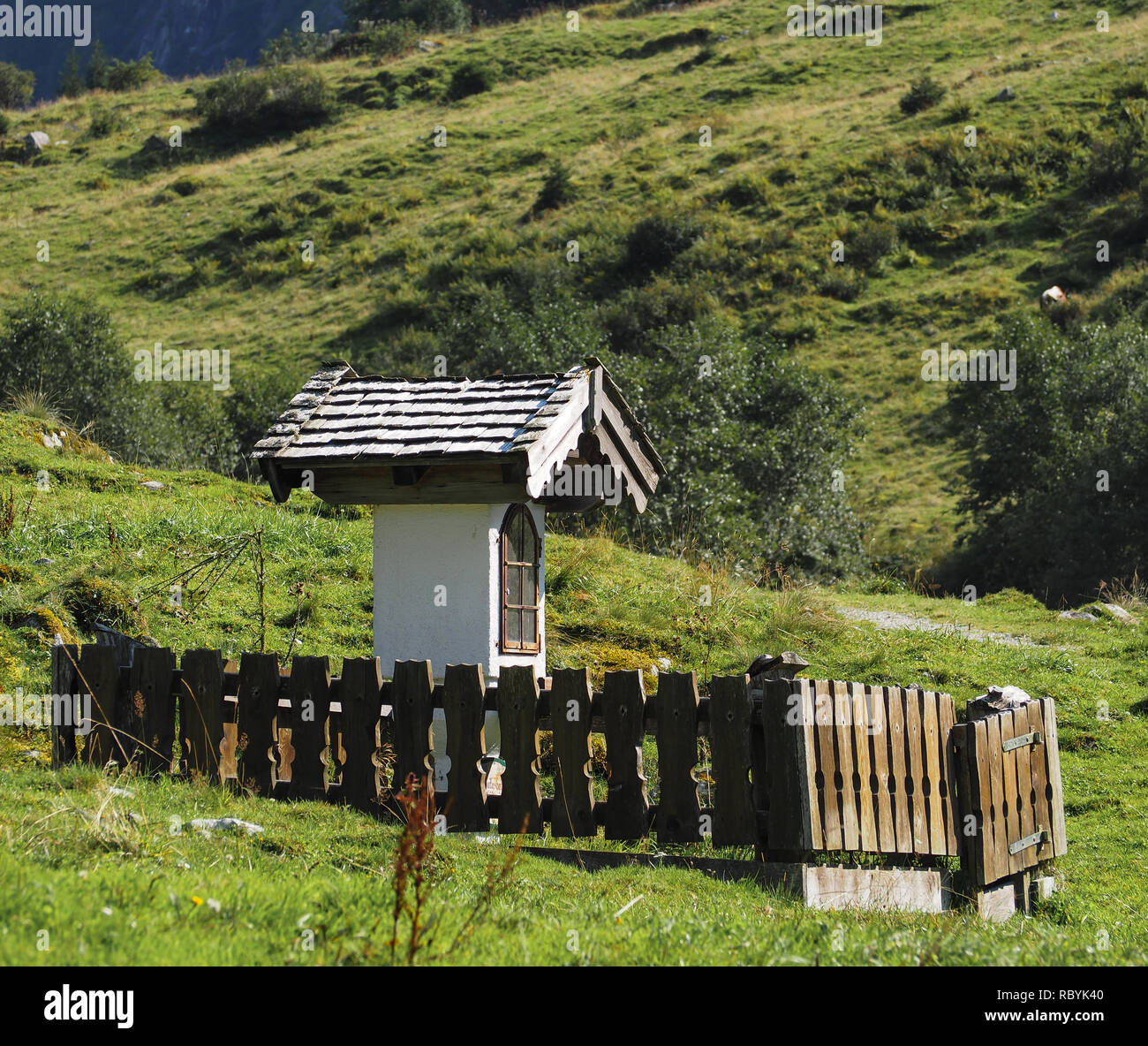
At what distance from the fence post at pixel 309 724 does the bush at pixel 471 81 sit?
158 ft

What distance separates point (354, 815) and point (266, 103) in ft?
165

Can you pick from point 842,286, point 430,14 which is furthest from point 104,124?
point 842,286

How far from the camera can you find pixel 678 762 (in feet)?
23.4

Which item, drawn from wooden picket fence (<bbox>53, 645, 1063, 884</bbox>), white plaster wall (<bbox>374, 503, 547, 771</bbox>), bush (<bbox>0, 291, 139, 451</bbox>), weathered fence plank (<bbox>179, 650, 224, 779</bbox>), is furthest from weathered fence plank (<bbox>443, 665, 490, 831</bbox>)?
bush (<bbox>0, 291, 139, 451</bbox>)

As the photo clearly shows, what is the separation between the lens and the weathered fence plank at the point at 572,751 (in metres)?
7.25

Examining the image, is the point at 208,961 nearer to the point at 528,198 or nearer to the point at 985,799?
the point at 985,799

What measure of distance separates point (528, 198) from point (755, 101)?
10897mm

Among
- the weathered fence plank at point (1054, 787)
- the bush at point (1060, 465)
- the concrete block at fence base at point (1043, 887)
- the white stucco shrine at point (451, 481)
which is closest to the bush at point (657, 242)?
the bush at point (1060, 465)

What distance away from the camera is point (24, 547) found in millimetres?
11656

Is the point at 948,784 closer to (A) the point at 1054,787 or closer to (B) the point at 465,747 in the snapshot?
(A) the point at 1054,787
